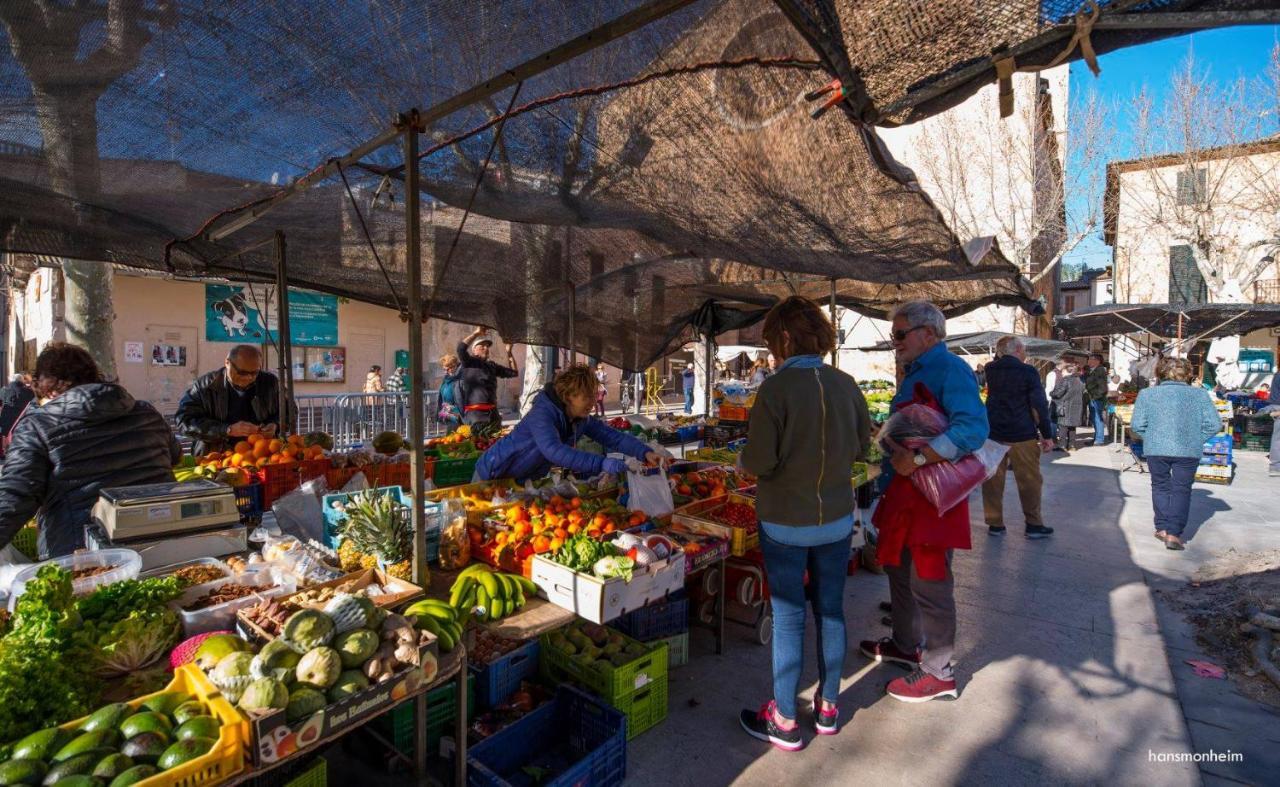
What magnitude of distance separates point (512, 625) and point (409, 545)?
2.60 ft

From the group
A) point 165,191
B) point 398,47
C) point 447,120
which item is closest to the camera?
point 398,47

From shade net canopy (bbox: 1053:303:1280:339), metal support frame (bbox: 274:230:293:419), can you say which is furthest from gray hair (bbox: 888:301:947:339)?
shade net canopy (bbox: 1053:303:1280:339)

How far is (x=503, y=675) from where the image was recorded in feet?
9.94

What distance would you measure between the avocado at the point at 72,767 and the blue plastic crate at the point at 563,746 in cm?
123

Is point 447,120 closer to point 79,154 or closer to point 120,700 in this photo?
point 79,154

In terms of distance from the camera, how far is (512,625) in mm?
2672

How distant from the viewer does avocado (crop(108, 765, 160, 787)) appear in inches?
59.7

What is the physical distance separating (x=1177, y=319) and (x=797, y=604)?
665 inches

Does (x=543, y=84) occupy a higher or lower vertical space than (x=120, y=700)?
higher

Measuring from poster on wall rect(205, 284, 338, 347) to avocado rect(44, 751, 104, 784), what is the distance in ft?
49.3

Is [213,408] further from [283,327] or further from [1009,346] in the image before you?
[1009,346]

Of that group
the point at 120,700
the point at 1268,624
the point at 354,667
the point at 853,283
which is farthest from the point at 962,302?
the point at 120,700

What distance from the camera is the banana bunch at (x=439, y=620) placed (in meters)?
2.29

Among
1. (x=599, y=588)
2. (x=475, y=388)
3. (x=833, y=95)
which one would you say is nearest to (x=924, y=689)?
(x=599, y=588)
